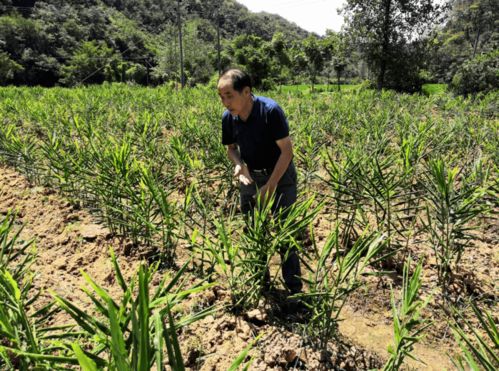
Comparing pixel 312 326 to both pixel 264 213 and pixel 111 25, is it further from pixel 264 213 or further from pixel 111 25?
pixel 111 25

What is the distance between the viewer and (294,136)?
3.96 meters

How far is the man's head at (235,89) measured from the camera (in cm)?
166

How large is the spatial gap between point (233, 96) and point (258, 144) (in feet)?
1.13

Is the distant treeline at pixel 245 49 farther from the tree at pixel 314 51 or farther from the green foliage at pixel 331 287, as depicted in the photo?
the green foliage at pixel 331 287

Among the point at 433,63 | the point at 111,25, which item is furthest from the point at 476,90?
the point at 111,25

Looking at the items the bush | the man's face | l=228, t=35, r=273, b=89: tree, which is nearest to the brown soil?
the man's face

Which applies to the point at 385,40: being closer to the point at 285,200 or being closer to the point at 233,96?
the point at 285,200

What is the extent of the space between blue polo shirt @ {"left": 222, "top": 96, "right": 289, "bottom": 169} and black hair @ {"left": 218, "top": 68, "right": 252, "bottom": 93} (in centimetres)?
16

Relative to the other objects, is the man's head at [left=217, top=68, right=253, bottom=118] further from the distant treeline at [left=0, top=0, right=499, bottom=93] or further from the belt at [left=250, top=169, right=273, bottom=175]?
the distant treeline at [left=0, top=0, right=499, bottom=93]

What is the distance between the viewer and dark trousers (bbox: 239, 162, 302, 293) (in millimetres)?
1881

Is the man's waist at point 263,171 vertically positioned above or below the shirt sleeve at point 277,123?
below

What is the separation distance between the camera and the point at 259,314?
1.66 metres

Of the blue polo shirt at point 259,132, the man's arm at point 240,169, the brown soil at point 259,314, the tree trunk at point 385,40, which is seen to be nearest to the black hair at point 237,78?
the blue polo shirt at point 259,132

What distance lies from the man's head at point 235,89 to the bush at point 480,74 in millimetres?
15403
